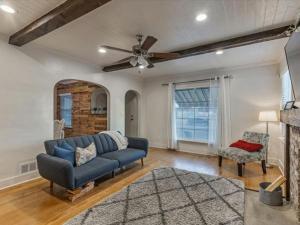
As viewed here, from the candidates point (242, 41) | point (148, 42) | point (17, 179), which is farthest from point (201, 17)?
point (17, 179)

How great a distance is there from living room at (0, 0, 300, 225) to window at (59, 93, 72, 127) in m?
2.35

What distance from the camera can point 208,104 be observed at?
17.3 ft

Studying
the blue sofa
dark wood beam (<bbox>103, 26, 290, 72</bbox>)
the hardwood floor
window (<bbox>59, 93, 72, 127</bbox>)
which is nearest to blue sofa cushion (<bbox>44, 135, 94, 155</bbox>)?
the blue sofa

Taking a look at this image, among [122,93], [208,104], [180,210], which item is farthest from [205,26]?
[122,93]

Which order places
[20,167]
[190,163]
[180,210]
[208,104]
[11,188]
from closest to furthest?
[180,210], [11,188], [20,167], [190,163], [208,104]

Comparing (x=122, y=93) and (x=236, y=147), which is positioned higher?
(x=122, y=93)

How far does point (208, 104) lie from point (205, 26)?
10.0ft

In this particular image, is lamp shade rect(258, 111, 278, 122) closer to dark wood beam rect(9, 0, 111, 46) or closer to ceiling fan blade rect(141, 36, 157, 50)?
ceiling fan blade rect(141, 36, 157, 50)

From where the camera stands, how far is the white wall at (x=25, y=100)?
2.95 m

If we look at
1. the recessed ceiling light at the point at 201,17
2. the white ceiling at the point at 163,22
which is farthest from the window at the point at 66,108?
the recessed ceiling light at the point at 201,17

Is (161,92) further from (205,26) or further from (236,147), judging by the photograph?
(205,26)

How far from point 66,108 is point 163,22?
6.13m

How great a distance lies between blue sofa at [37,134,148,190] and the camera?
2458 millimetres

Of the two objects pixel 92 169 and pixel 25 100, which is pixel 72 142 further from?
pixel 25 100
